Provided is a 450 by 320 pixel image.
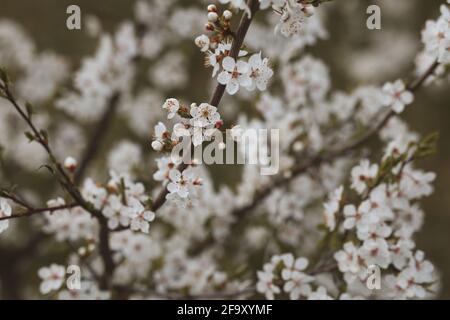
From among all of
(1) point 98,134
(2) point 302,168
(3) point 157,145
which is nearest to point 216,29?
(3) point 157,145

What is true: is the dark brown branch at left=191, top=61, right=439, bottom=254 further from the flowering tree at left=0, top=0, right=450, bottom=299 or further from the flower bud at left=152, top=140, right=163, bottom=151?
the flower bud at left=152, top=140, right=163, bottom=151

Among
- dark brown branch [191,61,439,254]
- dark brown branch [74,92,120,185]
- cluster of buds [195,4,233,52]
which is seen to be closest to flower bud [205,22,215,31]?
cluster of buds [195,4,233,52]

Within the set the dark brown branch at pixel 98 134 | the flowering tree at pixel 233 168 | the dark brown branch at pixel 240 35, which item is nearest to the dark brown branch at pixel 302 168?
the flowering tree at pixel 233 168

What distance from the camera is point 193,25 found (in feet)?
14.1

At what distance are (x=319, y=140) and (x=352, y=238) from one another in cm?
91

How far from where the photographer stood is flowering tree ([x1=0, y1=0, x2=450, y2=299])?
2184 mm

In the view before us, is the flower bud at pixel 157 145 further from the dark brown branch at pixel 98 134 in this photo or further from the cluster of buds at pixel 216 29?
the dark brown branch at pixel 98 134

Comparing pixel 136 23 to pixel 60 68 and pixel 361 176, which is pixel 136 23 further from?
pixel 361 176

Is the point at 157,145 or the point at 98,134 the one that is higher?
the point at 98,134

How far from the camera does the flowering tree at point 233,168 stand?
7.16 ft

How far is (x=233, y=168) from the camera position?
5.08 metres

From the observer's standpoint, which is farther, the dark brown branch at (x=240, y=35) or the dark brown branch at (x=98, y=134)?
the dark brown branch at (x=98, y=134)

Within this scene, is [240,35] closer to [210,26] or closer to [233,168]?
[210,26]

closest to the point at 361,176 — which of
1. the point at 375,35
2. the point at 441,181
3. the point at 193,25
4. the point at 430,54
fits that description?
the point at 430,54
